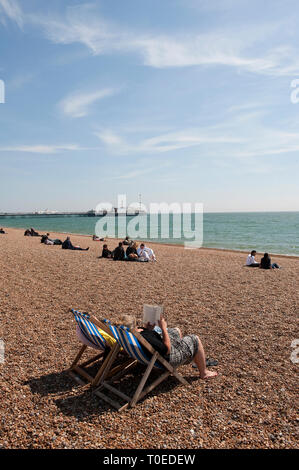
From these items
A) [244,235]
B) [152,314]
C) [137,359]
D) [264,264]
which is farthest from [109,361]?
[244,235]

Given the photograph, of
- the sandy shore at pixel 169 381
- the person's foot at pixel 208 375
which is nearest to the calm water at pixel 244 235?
the sandy shore at pixel 169 381

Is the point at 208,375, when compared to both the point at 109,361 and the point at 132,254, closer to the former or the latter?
the point at 109,361

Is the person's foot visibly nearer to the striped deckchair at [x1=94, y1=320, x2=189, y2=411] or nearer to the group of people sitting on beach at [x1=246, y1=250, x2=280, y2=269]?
the striped deckchair at [x1=94, y1=320, x2=189, y2=411]

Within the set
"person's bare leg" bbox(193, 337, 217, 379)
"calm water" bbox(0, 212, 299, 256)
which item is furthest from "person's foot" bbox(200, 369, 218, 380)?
"calm water" bbox(0, 212, 299, 256)

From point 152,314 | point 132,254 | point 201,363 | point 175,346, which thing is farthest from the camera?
point 132,254

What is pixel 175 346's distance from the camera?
444 cm

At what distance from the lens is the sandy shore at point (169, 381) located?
3412 millimetres

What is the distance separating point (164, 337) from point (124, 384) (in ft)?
3.00

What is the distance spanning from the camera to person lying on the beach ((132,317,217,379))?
4223 mm

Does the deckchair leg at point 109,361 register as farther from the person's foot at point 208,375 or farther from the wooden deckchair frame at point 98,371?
the person's foot at point 208,375

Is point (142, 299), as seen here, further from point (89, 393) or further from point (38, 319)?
point (89, 393)

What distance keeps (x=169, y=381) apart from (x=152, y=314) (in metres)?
1.05

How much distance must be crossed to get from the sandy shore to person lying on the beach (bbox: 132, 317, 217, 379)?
0.84ft
